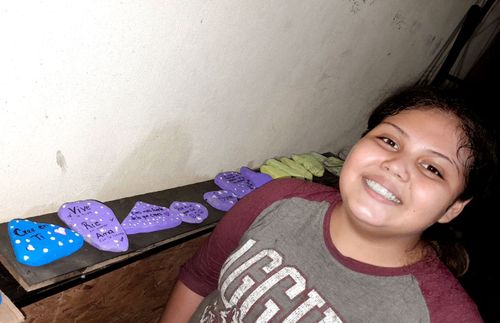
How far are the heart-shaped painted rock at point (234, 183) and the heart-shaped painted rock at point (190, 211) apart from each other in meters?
0.17

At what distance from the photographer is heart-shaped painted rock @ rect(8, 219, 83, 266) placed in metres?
0.96

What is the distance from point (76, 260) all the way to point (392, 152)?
879 millimetres

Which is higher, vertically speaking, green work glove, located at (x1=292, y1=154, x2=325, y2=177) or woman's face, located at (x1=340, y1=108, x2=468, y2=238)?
woman's face, located at (x1=340, y1=108, x2=468, y2=238)

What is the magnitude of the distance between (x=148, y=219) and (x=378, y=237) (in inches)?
29.4

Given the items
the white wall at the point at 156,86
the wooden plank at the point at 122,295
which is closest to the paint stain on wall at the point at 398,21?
the white wall at the point at 156,86

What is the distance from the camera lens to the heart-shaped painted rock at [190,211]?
1354mm

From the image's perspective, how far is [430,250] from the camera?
92cm

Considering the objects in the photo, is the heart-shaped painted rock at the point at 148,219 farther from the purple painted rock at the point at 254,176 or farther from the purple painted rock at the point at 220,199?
the purple painted rock at the point at 254,176

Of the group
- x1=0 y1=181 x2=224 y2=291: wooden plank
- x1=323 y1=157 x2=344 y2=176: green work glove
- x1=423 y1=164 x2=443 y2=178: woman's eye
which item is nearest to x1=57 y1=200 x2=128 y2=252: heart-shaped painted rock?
x1=0 y1=181 x2=224 y2=291: wooden plank

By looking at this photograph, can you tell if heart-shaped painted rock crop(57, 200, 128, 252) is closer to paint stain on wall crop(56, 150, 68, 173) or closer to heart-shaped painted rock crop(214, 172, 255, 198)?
paint stain on wall crop(56, 150, 68, 173)

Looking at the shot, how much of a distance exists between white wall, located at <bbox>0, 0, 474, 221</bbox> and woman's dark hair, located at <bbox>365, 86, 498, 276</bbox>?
0.57 meters

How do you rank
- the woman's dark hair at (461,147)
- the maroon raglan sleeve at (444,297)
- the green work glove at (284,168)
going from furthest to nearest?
the green work glove at (284,168)
the woman's dark hair at (461,147)
the maroon raglan sleeve at (444,297)

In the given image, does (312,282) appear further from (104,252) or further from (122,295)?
(122,295)

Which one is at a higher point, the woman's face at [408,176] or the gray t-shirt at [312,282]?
the woman's face at [408,176]
